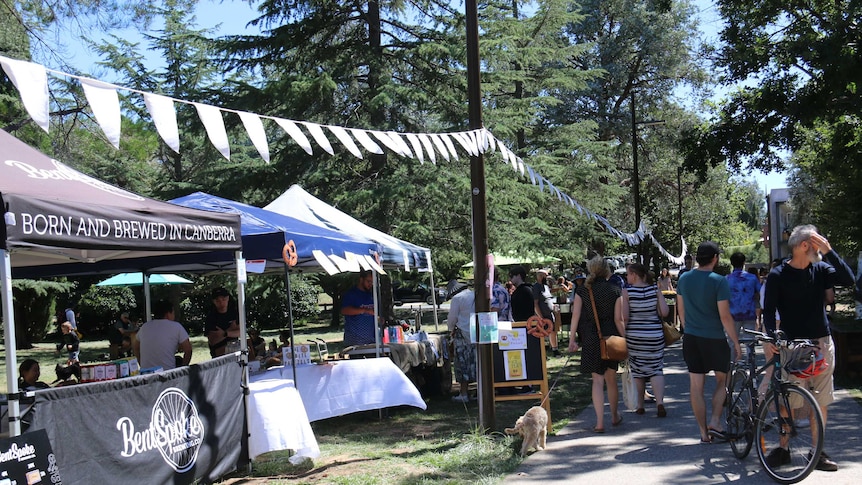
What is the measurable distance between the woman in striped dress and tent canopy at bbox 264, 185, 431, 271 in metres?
3.36

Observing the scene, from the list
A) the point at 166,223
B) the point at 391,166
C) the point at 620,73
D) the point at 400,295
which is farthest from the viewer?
the point at 400,295

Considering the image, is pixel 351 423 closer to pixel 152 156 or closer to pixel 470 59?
pixel 470 59

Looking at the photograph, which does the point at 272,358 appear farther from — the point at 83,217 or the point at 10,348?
the point at 10,348

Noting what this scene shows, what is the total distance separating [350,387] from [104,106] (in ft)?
17.0

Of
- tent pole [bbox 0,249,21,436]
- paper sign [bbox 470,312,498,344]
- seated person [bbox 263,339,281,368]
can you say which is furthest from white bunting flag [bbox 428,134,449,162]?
tent pole [bbox 0,249,21,436]

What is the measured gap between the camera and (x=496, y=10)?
21.2 meters

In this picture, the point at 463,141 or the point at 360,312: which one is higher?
the point at 463,141

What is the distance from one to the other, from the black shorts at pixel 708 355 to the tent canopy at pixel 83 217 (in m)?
4.17

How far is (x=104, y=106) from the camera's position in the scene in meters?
4.51

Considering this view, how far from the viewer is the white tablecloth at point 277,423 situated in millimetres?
7098

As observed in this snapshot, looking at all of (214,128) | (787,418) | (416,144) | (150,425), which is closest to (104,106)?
(214,128)

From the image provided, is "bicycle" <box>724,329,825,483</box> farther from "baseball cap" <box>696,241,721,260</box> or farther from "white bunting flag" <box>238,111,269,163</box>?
"white bunting flag" <box>238,111,269,163</box>

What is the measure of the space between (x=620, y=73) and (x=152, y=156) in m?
23.3

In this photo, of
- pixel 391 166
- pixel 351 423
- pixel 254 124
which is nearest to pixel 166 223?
pixel 254 124
